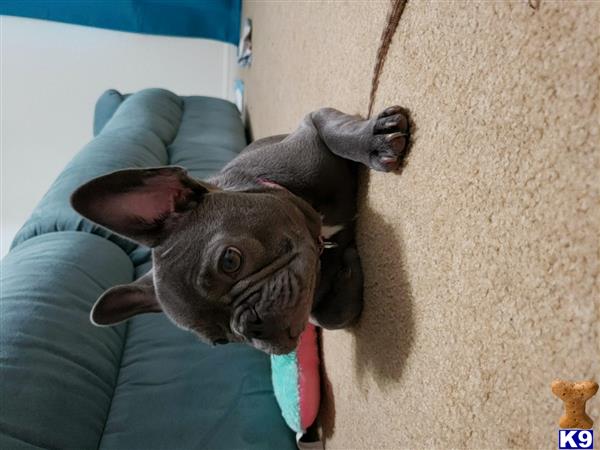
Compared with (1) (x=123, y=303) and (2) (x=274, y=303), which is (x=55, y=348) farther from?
(2) (x=274, y=303)

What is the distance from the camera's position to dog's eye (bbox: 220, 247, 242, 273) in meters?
1.05

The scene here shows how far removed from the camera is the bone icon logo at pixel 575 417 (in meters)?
0.53

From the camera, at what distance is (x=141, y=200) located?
1119 mm

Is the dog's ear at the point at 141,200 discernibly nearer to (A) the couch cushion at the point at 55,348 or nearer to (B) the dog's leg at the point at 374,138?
(B) the dog's leg at the point at 374,138

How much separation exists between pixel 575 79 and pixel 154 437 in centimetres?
151

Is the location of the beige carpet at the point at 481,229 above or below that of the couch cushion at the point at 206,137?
above

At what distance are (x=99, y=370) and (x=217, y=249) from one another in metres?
0.97

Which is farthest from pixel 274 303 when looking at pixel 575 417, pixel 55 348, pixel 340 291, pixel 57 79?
pixel 57 79

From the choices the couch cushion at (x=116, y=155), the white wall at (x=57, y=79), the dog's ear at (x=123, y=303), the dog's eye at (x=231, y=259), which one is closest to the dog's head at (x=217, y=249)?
the dog's eye at (x=231, y=259)

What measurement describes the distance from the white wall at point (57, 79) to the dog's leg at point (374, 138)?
516cm

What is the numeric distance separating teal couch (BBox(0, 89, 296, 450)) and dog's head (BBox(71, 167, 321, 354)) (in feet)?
2.05

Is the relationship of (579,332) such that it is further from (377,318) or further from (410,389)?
(377,318)

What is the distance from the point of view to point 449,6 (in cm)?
85

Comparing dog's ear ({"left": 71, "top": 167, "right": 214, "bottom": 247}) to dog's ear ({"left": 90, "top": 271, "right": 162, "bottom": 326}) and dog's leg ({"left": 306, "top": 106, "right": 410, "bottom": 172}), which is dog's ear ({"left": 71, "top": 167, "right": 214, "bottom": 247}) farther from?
dog's leg ({"left": 306, "top": 106, "right": 410, "bottom": 172})
